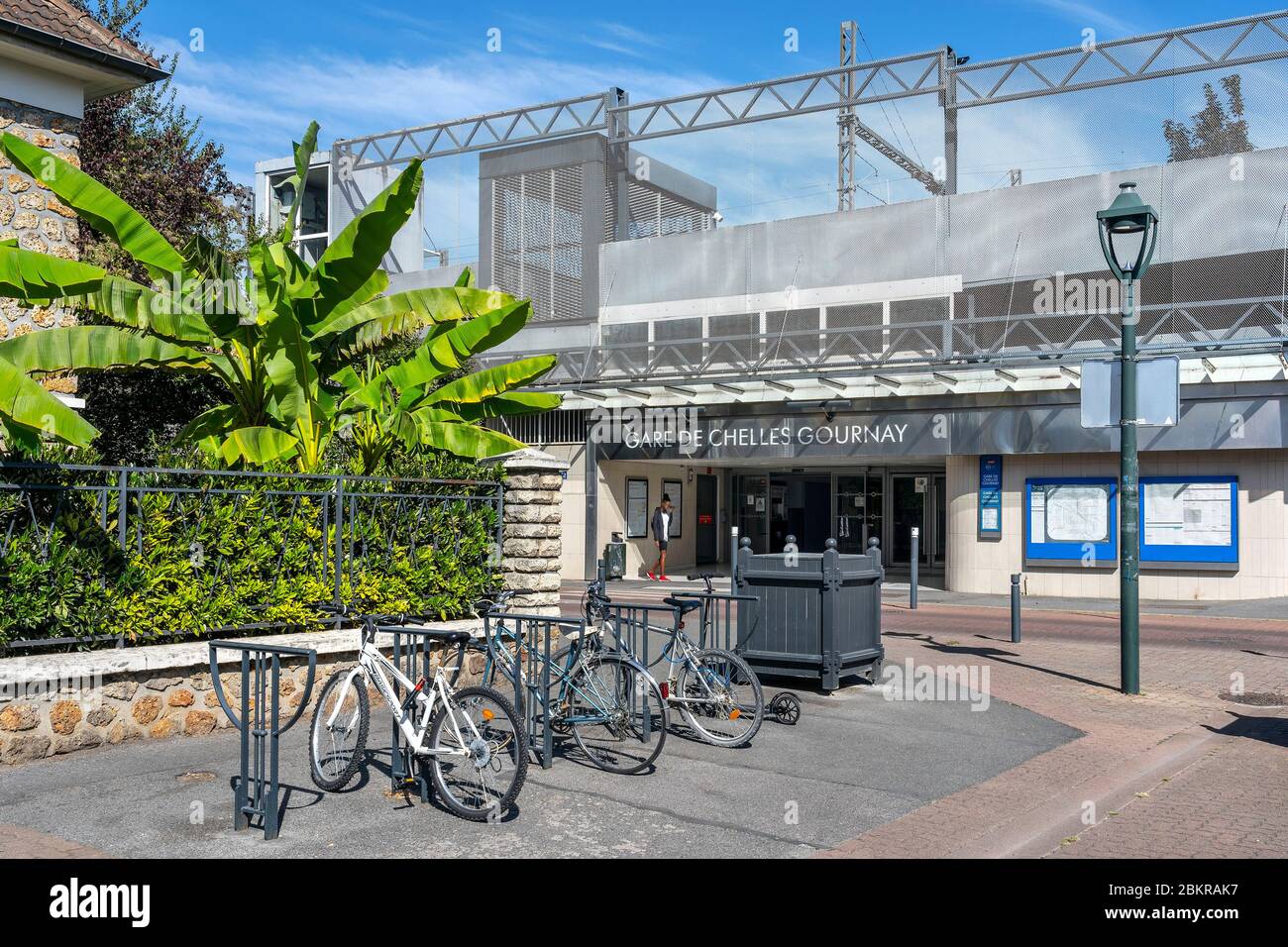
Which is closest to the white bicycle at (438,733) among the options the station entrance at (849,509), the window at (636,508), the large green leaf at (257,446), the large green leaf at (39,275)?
the large green leaf at (257,446)

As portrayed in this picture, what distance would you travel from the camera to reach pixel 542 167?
102 feet

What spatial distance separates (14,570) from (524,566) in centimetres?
515

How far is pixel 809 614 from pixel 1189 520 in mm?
14330

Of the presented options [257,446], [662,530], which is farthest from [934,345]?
[257,446]

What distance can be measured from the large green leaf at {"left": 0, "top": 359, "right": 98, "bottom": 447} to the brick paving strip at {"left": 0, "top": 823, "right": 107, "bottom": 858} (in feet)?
10.3

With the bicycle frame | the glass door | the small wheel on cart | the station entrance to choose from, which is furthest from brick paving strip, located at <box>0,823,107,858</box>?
the glass door

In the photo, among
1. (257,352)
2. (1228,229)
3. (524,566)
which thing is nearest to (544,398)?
(524,566)

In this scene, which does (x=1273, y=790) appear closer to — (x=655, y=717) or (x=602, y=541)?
(x=655, y=717)

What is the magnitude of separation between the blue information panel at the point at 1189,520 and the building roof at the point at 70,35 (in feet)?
61.9

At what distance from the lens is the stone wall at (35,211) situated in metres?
12.2

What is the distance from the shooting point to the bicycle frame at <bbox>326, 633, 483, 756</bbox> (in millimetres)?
6797

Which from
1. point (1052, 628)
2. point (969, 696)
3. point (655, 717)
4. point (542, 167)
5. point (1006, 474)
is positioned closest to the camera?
point (655, 717)

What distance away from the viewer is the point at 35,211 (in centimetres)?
1241

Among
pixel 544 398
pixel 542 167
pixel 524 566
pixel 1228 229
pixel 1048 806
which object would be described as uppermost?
pixel 542 167
